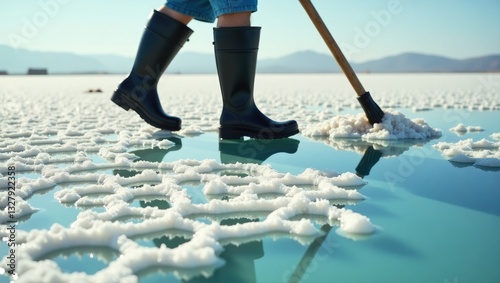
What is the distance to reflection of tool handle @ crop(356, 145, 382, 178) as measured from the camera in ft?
6.47

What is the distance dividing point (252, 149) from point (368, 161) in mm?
623

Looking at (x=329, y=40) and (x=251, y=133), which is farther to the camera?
(x=329, y=40)

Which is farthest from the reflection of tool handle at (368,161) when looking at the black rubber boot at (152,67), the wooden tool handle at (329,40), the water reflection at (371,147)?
the black rubber boot at (152,67)

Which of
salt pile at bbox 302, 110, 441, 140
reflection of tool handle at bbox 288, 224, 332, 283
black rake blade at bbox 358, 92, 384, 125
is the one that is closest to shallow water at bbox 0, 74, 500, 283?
reflection of tool handle at bbox 288, 224, 332, 283

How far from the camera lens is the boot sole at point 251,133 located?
2.74 m

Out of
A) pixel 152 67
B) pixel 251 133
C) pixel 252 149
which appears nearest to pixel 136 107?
pixel 152 67

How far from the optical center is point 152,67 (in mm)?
3020

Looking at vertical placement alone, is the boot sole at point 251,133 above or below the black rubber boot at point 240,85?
below

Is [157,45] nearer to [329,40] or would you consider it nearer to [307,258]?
[329,40]

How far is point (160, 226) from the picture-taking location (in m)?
1.21

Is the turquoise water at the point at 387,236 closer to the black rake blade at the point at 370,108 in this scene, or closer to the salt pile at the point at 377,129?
the salt pile at the point at 377,129

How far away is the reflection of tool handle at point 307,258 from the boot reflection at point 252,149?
1.01 meters

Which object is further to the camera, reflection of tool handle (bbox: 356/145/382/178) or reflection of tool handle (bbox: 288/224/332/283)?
reflection of tool handle (bbox: 356/145/382/178)

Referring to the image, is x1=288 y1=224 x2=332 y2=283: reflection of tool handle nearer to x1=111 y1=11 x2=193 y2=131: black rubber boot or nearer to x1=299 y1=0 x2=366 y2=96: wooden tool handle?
x1=299 y1=0 x2=366 y2=96: wooden tool handle
